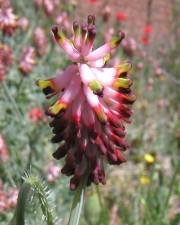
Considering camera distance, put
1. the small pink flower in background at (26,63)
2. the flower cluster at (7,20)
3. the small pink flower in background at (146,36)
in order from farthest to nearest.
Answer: the small pink flower in background at (146,36), the small pink flower in background at (26,63), the flower cluster at (7,20)

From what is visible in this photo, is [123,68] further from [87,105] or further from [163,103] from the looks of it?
[163,103]

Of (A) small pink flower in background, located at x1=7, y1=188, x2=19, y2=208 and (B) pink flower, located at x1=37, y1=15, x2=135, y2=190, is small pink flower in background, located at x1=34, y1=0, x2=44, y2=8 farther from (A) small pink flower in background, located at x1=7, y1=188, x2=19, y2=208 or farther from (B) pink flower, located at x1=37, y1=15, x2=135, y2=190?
(B) pink flower, located at x1=37, y1=15, x2=135, y2=190

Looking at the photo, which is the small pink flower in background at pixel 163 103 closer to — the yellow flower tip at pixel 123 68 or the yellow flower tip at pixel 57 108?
the yellow flower tip at pixel 123 68

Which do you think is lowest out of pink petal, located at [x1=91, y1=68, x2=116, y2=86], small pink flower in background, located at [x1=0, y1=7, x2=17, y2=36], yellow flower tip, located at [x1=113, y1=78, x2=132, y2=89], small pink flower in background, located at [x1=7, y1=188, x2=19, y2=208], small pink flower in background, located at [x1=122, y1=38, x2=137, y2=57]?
small pink flower in background, located at [x1=122, y1=38, x2=137, y2=57]

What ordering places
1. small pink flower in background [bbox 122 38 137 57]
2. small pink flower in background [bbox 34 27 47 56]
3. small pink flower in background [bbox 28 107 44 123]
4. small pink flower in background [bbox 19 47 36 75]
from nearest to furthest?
small pink flower in background [bbox 19 47 36 75] < small pink flower in background [bbox 28 107 44 123] < small pink flower in background [bbox 34 27 47 56] < small pink flower in background [bbox 122 38 137 57]

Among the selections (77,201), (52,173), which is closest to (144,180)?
(52,173)

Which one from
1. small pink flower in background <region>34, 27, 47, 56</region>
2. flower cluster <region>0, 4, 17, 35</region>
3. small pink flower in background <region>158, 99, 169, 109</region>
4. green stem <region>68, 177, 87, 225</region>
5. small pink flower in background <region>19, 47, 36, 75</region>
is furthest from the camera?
small pink flower in background <region>158, 99, 169, 109</region>

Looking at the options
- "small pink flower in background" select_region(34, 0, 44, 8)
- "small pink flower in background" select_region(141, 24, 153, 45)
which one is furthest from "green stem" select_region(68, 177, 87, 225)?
"small pink flower in background" select_region(141, 24, 153, 45)

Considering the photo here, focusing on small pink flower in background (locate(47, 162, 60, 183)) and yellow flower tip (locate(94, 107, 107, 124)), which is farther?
small pink flower in background (locate(47, 162, 60, 183))

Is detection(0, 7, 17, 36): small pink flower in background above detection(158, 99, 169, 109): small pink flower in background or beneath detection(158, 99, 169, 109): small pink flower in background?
above

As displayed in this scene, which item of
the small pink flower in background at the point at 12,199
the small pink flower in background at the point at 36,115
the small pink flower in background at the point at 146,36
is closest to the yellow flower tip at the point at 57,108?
the small pink flower in background at the point at 12,199
